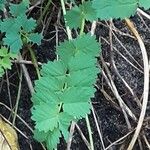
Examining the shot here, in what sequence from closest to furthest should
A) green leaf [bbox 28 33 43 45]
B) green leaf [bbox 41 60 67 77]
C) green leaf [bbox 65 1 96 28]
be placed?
1. green leaf [bbox 41 60 67 77]
2. green leaf [bbox 65 1 96 28]
3. green leaf [bbox 28 33 43 45]

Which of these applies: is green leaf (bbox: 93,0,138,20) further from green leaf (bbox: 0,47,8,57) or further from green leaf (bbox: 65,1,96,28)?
green leaf (bbox: 0,47,8,57)

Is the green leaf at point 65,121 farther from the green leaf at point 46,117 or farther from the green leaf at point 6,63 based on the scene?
the green leaf at point 6,63

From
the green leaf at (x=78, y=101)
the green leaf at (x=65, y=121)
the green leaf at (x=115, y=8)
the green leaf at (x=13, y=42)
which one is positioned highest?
the green leaf at (x=115, y=8)

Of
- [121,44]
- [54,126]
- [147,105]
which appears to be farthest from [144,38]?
[54,126]

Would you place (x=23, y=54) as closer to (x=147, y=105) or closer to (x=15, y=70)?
(x=15, y=70)

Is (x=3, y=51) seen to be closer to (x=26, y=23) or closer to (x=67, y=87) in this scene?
(x=26, y=23)

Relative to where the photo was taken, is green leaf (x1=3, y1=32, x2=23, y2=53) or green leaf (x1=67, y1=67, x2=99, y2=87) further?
green leaf (x1=3, y1=32, x2=23, y2=53)

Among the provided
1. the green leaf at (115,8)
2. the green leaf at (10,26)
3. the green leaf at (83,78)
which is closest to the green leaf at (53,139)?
the green leaf at (83,78)

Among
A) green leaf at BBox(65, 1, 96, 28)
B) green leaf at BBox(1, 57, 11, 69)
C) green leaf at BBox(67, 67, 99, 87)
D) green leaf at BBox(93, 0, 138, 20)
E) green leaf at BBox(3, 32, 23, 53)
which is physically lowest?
green leaf at BBox(67, 67, 99, 87)

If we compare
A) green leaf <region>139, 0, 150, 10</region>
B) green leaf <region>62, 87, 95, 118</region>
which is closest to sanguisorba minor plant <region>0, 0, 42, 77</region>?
green leaf <region>62, 87, 95, 118</region>
